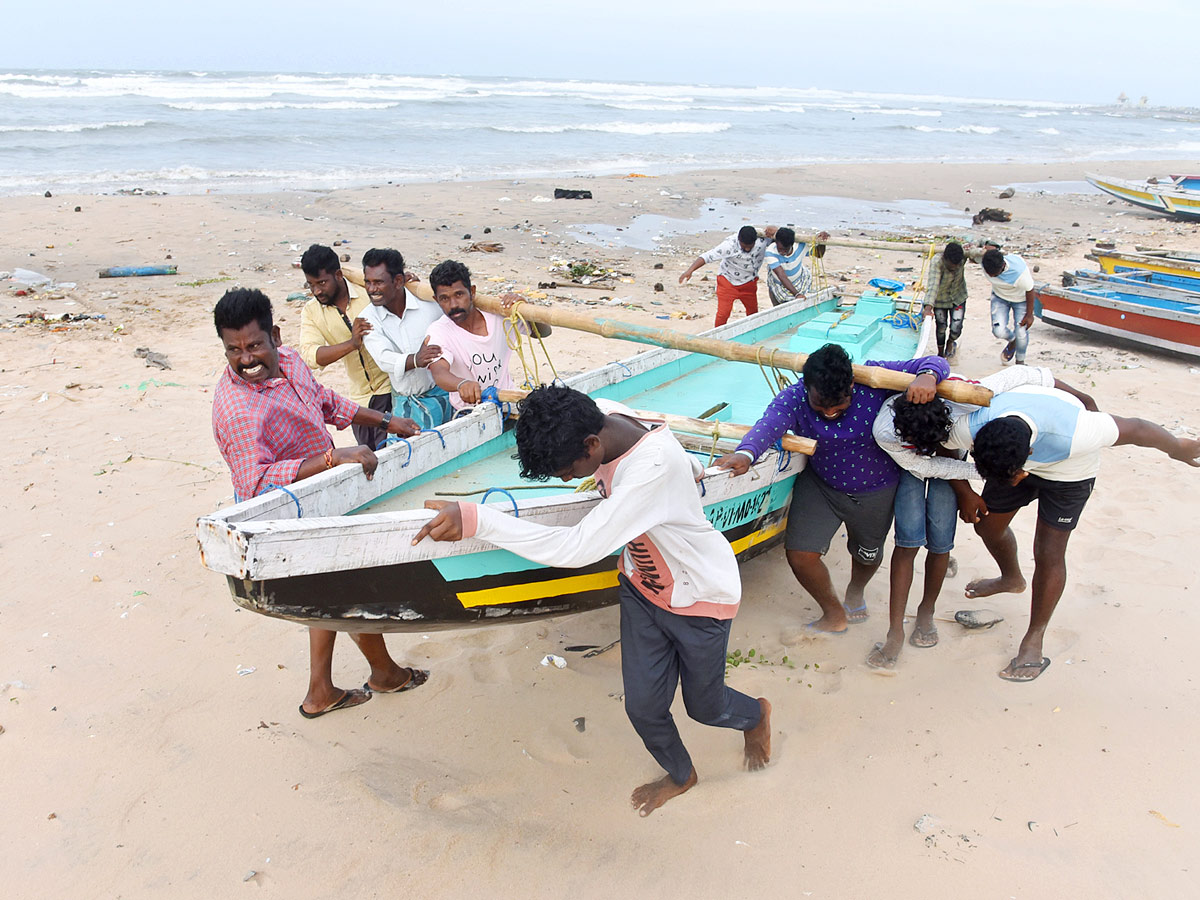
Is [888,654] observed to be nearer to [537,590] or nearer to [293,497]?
[537,590]

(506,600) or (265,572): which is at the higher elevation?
(265,572)

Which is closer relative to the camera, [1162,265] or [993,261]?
[993,261]

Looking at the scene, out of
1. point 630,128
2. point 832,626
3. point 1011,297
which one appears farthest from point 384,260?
point 630,128

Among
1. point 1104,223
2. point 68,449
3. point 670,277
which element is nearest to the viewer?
point 68,449

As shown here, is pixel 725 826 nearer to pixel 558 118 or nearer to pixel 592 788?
pixel 592 788

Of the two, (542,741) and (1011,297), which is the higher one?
(1011,297)

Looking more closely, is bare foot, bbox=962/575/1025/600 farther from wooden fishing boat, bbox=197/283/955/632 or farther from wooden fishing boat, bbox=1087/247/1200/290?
wooden fishing boat, bbox=1087/247/1200/290

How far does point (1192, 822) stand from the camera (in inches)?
119

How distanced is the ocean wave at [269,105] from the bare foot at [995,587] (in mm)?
32247

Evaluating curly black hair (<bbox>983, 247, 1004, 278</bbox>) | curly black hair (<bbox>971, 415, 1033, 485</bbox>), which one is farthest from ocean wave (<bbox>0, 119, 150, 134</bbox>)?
curly black hair (<bbox>971, 415, 1033, 485</bbox>)

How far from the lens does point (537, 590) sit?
10.3 feet

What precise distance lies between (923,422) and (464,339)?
7.37ft

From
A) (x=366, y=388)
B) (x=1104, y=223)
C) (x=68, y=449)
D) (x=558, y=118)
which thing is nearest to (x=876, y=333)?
(x=366, y=388)

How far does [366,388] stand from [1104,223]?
18162 mm
